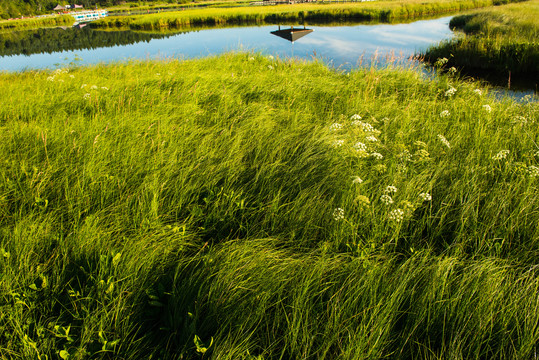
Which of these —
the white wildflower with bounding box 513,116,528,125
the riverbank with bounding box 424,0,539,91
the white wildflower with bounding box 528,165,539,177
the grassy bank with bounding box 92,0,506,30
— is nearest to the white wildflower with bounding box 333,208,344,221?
the white wildflower with bounding box 528,165,539,177

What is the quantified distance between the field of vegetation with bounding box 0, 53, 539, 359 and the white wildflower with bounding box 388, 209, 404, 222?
0.09ft

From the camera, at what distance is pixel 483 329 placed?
5.75 ft

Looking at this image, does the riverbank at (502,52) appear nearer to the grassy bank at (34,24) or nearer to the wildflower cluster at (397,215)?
the wildflower cluster at (397,215)

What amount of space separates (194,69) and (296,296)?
7741 millimetres

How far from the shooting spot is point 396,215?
246cm

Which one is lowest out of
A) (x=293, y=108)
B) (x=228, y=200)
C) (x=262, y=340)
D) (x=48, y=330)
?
(x=262, y=340)

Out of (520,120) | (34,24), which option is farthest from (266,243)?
(34,24)

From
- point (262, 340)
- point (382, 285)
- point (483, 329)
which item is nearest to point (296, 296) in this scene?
point (262, 340)

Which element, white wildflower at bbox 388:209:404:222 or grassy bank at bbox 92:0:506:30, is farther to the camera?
grassy bank at bbox 92:0:506:30

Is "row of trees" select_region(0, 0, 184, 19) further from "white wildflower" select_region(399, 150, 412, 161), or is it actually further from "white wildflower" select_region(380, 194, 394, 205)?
"white wildflower" select_region(380, 194, 394, 205)

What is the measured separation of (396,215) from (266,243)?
112 cm

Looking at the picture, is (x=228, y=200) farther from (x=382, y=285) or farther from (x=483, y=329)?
(x=483, y=329)

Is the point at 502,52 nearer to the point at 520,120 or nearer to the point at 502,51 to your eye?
the point at 502,51

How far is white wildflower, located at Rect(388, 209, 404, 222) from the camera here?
242 centimetres
